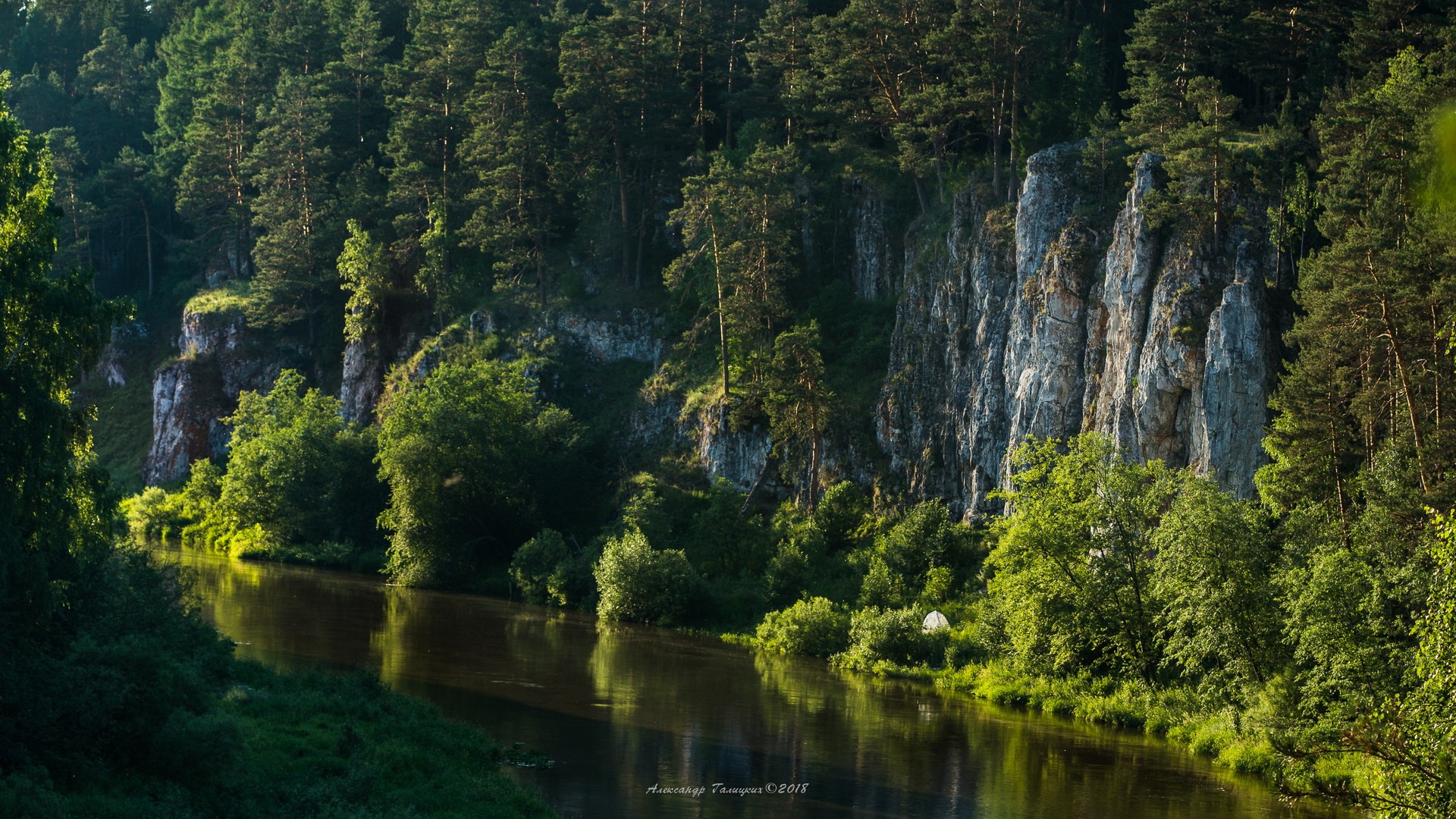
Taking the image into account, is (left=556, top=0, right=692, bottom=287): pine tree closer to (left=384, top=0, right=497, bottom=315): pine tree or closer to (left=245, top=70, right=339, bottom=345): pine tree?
(left=384, top=0, right=497, bottom=315): pine tree

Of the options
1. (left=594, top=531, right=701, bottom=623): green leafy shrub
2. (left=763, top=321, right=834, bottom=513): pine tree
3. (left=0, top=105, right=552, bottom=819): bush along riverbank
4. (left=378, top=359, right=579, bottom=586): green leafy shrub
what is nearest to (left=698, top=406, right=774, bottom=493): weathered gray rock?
(left=763, top=321, right=834, bottom=513): pine tree

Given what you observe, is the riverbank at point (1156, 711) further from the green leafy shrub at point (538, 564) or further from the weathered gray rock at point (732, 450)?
the green leafy shrub at point (538, 564)

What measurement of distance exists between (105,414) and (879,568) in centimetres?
6899

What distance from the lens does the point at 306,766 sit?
22.9m

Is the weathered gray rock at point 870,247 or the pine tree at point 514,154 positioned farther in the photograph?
the pine tree at point 514,154

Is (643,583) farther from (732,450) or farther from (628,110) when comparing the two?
(628,110)

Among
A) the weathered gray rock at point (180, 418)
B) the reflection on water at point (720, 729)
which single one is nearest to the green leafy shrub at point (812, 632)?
the reflection on water at point (720, 729)

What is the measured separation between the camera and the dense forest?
32.8 m

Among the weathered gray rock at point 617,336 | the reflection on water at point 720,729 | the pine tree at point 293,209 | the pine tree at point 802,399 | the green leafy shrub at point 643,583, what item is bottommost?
the reflection on water at point 720,729

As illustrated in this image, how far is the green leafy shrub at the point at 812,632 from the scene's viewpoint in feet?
151

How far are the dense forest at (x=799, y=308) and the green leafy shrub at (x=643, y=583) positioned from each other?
0.58ft

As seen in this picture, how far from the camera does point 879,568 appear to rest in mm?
47344

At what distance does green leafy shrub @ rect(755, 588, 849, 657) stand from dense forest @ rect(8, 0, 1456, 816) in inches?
5.2

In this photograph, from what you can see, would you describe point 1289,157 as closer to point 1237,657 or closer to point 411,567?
point 1237,657
